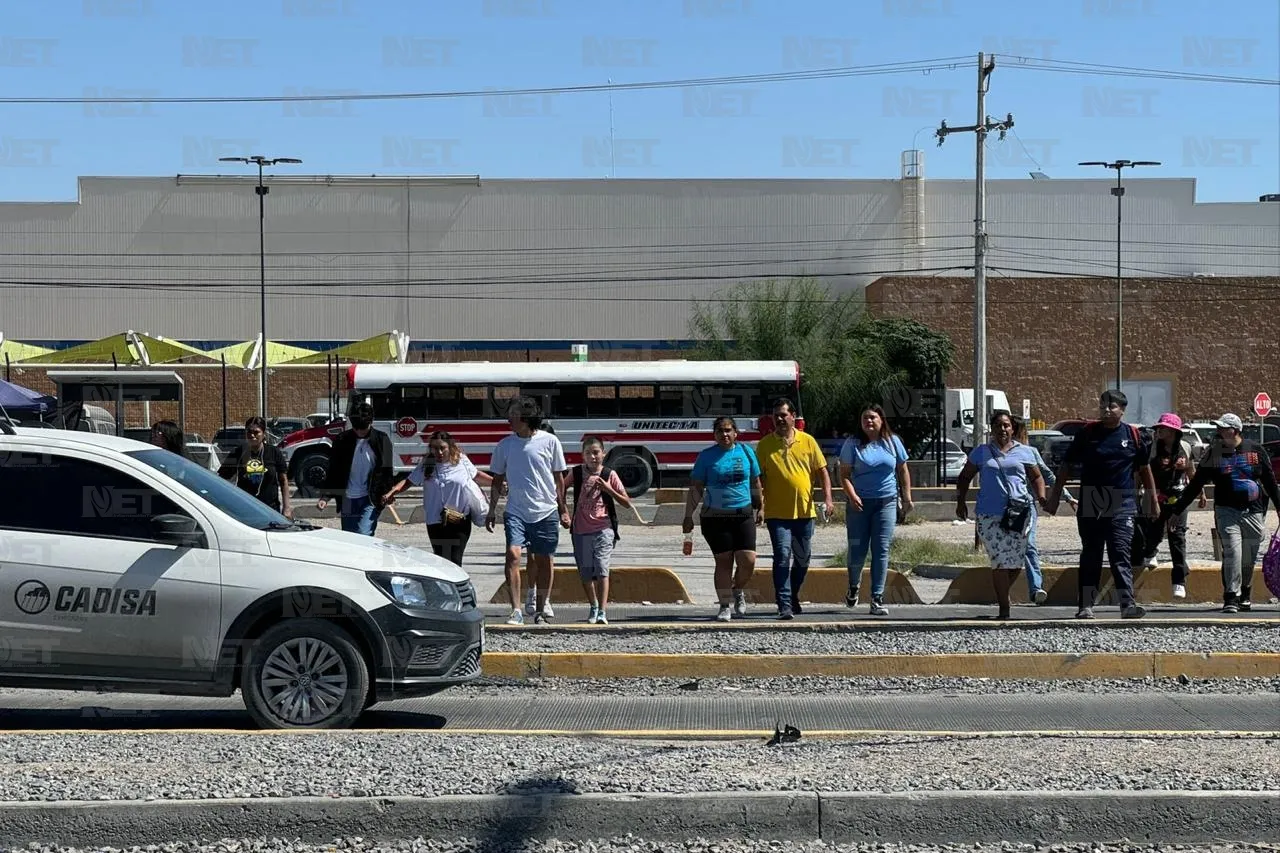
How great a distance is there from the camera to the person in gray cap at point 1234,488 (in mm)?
12414

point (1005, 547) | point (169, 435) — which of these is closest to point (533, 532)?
point (1005, 547)

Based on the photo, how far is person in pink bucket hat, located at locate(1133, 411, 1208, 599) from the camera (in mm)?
13125

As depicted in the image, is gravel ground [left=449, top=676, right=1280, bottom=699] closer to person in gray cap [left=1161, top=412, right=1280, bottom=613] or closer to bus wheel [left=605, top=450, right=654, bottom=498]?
person in gray cap [left=1161, top=412, right=1280, bottom=613]

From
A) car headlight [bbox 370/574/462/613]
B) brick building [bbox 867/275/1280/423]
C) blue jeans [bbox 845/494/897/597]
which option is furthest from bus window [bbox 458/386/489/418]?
brick building [bbox 867/275/1280/423]

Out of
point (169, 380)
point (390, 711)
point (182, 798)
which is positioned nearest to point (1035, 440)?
point (169, 380)

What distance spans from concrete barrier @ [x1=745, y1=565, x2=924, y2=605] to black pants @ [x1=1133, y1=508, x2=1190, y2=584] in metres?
2.04

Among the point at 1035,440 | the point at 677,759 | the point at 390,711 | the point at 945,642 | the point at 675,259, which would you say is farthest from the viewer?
the point at 675,259

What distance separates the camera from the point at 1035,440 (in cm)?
4025

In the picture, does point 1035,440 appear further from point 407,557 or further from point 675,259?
point 407,557

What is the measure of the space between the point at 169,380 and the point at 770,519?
2613cm

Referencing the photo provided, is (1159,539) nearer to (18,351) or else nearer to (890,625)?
(890,625)

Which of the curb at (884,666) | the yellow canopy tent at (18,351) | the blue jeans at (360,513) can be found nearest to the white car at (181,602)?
the curb at (884,666)

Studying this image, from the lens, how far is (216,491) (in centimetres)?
823

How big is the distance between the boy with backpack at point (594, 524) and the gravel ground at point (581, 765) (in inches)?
176
